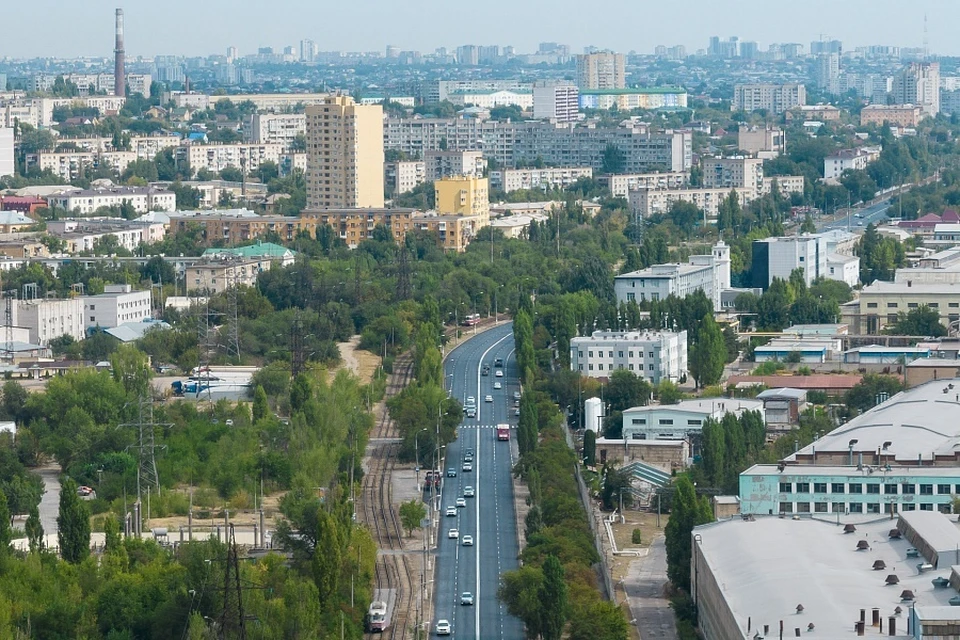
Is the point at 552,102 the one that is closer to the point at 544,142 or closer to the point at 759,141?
the point at 759,141

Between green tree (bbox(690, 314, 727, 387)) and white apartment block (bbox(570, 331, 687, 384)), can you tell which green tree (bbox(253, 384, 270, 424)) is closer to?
white apartment block (bbox(570, 331, 687, 384))

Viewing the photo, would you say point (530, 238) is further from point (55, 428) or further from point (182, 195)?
point (55, 428)

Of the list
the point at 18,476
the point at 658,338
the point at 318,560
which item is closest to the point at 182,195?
the point at 658,338

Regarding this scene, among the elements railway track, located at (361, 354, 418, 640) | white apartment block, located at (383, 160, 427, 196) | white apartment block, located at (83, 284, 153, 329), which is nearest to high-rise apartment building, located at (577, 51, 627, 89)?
white apartment block, located at (383, 160, 427, 196)

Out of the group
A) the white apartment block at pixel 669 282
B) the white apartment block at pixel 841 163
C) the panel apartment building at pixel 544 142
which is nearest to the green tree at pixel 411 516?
the white apartment block at pixel 669 282

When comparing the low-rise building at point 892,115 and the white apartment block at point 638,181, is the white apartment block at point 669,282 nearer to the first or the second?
the white apartment block at point 638,181
